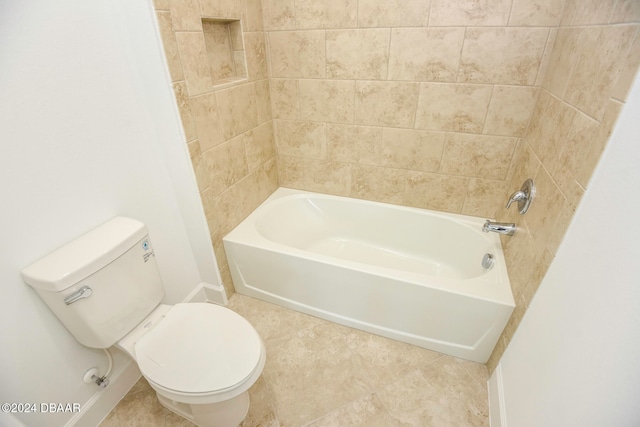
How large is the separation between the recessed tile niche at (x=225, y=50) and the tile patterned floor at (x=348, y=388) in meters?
1.50

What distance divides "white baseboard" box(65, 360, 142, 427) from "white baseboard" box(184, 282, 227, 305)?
47 cm

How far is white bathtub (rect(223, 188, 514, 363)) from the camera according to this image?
1435mm

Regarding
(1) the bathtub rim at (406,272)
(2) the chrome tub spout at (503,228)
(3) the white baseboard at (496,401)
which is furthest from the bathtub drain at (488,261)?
(3) the white baseboard at (496,401)

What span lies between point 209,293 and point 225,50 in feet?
4.82

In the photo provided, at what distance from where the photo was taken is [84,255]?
1042 millimetres

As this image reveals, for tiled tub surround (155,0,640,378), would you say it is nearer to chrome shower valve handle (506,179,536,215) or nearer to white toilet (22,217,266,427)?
chrome shower valve handle (506,179,536,215)

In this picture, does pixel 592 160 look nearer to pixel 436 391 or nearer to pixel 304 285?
pixel 436 391

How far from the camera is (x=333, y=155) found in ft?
6.75

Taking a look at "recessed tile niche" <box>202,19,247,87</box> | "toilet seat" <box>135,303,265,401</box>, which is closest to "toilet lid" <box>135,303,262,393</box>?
"toilet seat" <box>135,303,265,401</box>

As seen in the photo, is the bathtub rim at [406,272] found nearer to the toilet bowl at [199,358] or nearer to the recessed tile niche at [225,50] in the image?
the toilet bowl at [199,358]

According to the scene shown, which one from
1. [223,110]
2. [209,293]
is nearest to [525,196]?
[223,110]

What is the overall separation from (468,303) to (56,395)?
176cm

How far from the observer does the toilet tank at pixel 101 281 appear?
981mm

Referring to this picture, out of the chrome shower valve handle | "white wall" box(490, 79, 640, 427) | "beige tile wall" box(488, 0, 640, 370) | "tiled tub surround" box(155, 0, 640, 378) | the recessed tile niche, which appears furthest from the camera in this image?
the recessed tile niche
